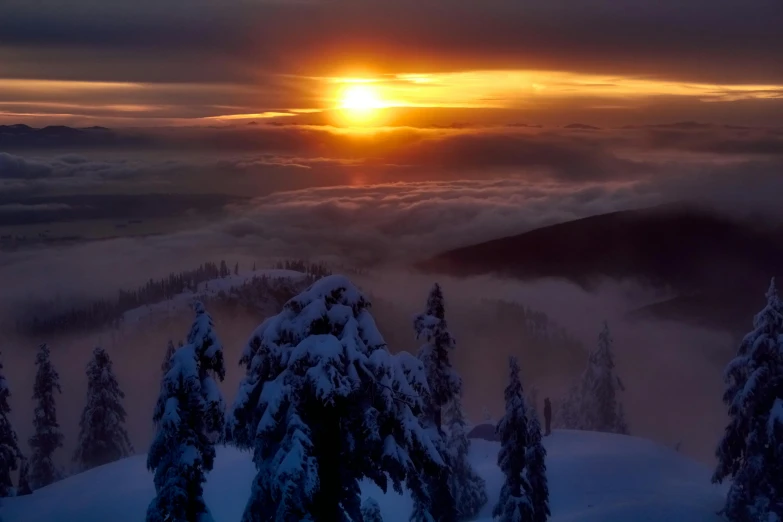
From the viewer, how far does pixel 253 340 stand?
16.8 metres

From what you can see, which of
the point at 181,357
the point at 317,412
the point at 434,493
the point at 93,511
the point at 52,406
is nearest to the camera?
the point at 317,412

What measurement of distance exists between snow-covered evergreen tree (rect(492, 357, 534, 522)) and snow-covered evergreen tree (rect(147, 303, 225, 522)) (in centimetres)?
2046

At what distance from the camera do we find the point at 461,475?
51.9 m

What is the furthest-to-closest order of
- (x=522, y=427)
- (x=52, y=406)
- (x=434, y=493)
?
(x=52, y=406) < (x=522, y=427) < (x=434, y=493)

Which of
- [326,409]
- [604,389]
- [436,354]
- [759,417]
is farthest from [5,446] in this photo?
[604,389]

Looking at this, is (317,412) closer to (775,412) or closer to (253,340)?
(253,340)

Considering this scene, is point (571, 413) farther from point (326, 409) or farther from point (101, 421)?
point (326, 409)

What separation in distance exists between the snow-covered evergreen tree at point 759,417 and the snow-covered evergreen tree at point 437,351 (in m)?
11.6

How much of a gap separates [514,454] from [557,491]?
17.3 meters

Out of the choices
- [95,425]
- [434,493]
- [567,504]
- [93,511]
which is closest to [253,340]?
[434,493]

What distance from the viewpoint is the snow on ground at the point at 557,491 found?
154 ft

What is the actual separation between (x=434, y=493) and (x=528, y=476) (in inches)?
313

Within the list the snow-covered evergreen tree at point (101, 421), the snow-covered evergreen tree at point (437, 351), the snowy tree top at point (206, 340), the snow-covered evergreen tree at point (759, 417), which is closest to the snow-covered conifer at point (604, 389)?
the snow-covered evergreen tree at point (101, 421)

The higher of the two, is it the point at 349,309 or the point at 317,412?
the point at 349,309
